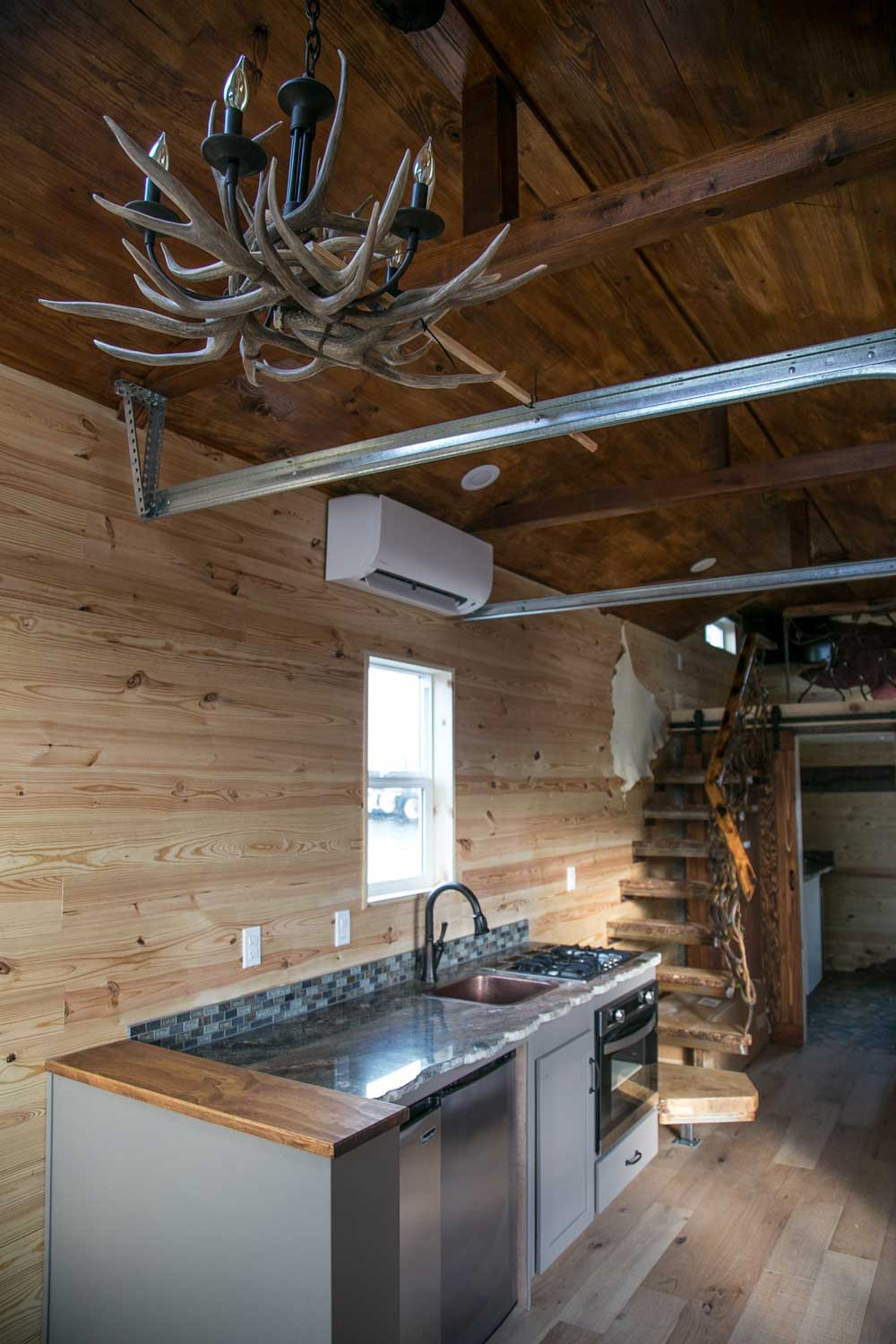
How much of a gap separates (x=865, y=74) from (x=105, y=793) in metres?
2.34

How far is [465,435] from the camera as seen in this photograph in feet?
6.56

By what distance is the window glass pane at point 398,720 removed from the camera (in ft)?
11.8

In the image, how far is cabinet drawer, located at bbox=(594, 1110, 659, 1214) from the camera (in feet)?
11.1

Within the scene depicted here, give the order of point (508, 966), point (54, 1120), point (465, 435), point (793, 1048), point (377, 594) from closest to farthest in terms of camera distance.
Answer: point (465, 435) < point (54, 1120) < point (377, 594) < point (508, 966) < point (793, 1048)

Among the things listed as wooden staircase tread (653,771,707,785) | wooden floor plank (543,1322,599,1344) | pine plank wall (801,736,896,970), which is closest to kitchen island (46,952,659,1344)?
wooden floor plank (543,1322,599,1344)

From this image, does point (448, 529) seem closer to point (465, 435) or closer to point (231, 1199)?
point (465, 435)

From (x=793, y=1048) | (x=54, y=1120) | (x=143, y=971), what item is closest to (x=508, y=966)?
(x=143, y=971)

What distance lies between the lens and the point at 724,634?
7.70m

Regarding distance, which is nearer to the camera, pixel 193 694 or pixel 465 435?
pixel 465 435

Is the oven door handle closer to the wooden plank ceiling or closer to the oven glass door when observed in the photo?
the oven glass door

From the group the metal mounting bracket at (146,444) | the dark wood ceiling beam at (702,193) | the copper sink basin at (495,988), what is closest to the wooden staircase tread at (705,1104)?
the copper sink basin at (495,988)

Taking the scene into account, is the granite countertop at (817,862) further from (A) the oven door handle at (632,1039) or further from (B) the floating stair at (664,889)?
(A) the oven door handle at (632,1039)

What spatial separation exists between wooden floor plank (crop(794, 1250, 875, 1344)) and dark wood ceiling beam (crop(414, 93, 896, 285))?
3.00 m

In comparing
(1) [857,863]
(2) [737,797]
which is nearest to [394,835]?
(2) [737,797]
